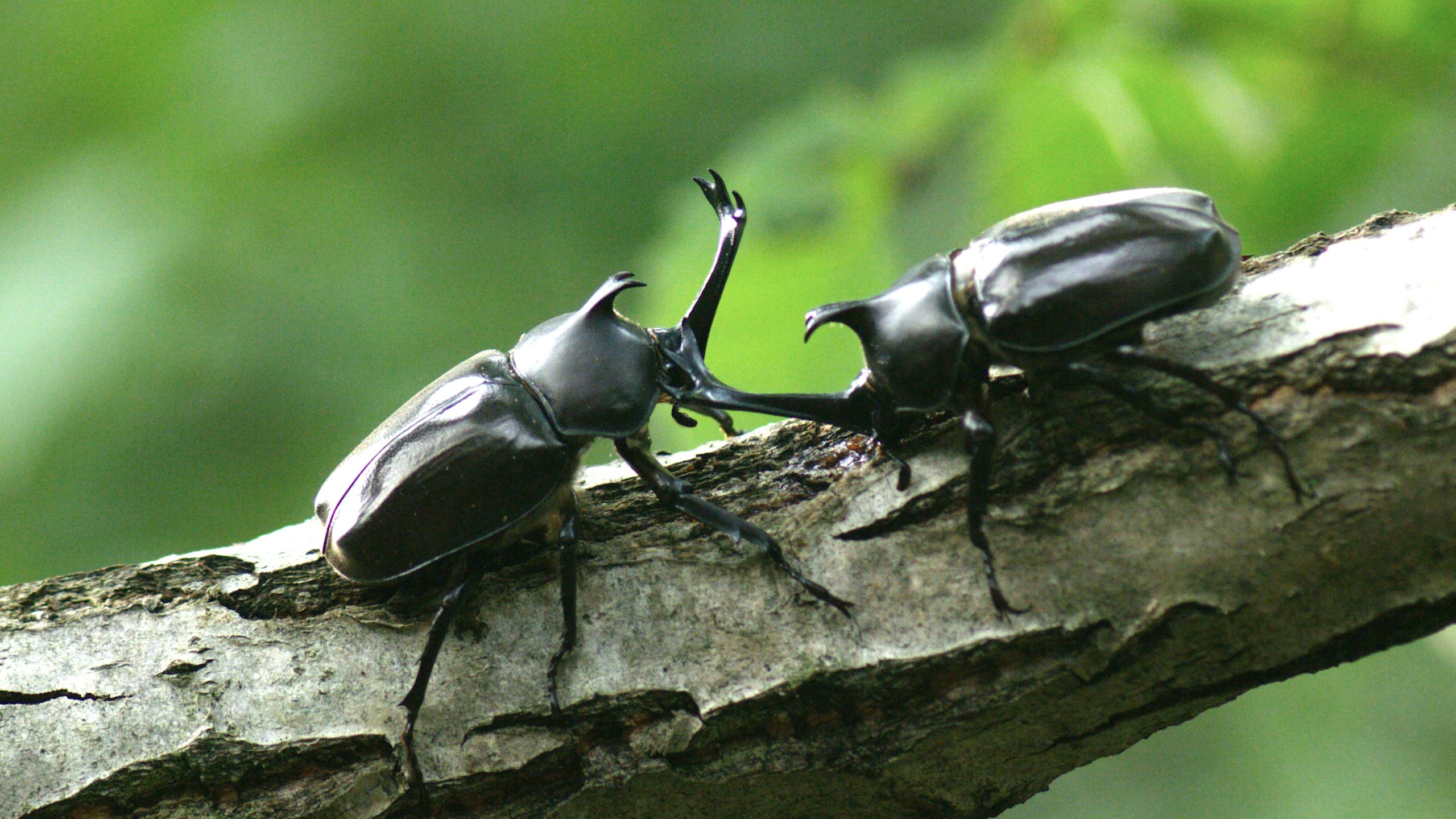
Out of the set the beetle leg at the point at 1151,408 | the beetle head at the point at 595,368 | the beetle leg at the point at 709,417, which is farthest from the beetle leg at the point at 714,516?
the beetle leg at the point at 1151,408

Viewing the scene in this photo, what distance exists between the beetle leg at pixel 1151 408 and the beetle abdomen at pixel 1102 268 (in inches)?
2.2

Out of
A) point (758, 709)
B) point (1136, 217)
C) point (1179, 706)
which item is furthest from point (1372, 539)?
point (758, 709)

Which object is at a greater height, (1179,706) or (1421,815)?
(1179,706)

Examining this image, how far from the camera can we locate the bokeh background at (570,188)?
7.96ft

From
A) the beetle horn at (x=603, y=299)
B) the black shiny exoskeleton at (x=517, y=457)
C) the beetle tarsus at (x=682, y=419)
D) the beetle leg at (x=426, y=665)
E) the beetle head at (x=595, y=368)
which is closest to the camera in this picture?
the beetle leg at (x=426, y=665)

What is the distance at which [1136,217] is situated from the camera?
6.26ft

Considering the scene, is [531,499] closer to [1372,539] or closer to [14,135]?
[1372,539]

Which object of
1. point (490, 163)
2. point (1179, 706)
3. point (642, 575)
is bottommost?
point (1179, 706)

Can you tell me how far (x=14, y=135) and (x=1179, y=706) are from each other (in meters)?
4.87

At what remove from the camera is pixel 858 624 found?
73.5 inches

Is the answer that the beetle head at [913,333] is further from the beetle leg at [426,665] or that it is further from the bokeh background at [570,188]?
the beetle leg at [426,665]

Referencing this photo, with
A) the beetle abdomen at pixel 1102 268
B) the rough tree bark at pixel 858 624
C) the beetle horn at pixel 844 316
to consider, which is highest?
the beetle horn at pixel 844 316

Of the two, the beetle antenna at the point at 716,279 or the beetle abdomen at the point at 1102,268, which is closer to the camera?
the beetle abdomen at the point at 1102,268

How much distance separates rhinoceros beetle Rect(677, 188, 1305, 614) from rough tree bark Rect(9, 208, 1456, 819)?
65mm
